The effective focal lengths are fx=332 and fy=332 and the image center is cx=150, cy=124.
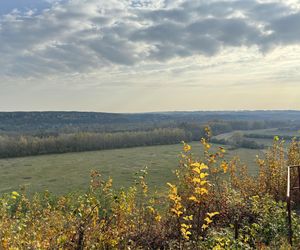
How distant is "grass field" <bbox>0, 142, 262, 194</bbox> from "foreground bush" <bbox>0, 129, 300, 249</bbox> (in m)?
32.7

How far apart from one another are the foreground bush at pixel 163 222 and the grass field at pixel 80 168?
32.7 metres

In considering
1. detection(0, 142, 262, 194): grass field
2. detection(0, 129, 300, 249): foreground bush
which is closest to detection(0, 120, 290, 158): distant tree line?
detection(0, 142, 262, 194): grass field

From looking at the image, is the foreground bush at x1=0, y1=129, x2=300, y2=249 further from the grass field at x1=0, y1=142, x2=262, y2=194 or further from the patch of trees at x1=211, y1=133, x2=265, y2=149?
the patch of trees at x1=211, y1=133, x2=265, y2=149

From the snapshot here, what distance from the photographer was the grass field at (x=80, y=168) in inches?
2034

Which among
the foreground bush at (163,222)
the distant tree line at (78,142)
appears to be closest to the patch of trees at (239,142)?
the distant tree line at (78,142)

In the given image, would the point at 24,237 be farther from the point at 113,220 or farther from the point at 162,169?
the point at 162,169

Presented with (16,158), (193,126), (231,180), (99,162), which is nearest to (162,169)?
(99,162)

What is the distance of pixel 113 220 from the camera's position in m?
7.68

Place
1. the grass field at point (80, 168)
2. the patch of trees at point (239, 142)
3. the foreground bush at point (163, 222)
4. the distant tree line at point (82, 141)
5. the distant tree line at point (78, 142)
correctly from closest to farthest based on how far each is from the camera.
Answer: the foreground bush at point (163, 222), the grass field at point (80, 168), the distant tree line at point (78, 142), the distant tree line at point (82, 141), the patch of trees at point (239, 142)

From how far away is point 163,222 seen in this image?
8.71 meters

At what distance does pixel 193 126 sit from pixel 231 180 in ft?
377

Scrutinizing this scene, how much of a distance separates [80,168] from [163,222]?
58.6 m

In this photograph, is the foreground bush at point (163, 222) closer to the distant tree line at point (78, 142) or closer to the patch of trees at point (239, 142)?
the distant tree line at point (78, 142)

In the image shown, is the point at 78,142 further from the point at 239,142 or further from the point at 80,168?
the point at 239,142
